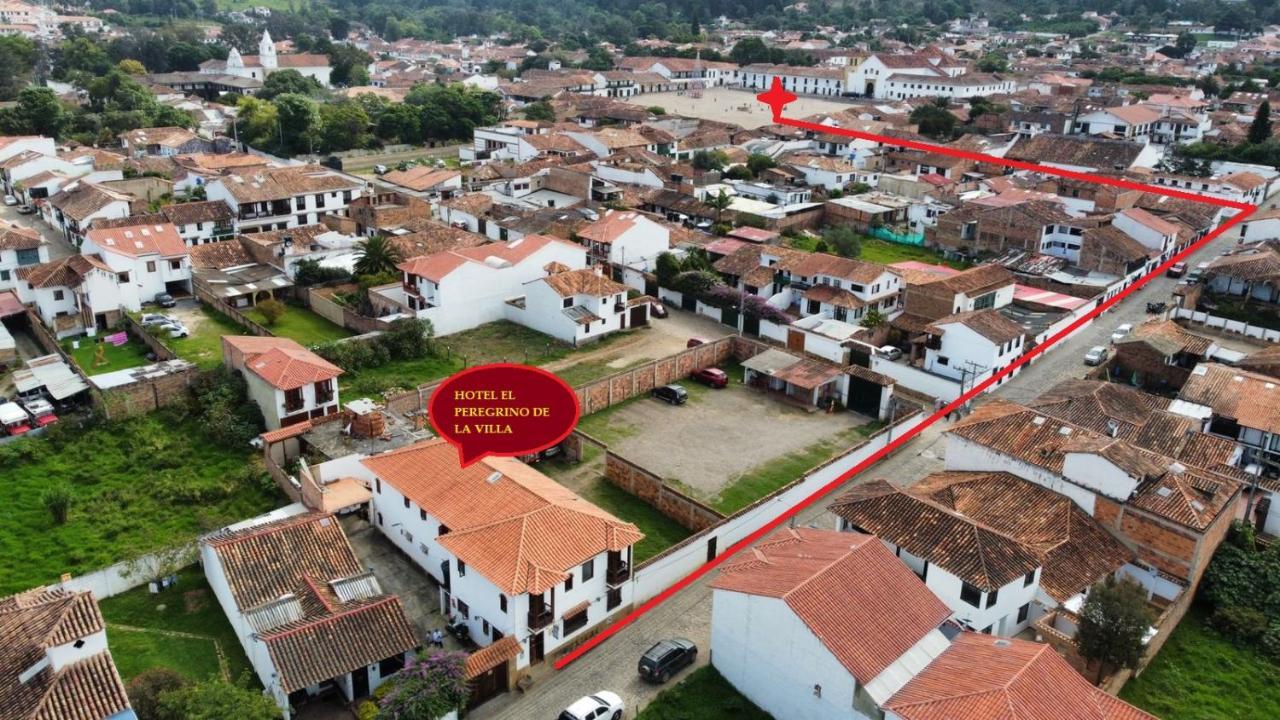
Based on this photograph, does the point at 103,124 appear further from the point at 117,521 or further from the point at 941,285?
the point at 941,285

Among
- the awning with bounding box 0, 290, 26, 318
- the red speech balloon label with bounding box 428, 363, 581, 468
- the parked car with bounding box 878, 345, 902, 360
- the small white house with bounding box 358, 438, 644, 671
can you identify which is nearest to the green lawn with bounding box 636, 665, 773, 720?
the small white house with bounding box 358, 438, 644, 671

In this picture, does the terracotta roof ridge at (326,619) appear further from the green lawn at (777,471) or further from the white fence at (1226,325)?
the white fence at (1226,325)

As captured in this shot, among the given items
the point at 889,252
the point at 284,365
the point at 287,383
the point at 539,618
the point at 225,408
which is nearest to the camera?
the point at 539,618

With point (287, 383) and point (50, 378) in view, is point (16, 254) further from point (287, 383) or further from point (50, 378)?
point (287, 383)

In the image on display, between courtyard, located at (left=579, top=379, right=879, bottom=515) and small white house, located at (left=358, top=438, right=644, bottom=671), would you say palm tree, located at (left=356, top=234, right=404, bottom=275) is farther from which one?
small white house, located at (left=358, top=438, right=644, bottom=671)

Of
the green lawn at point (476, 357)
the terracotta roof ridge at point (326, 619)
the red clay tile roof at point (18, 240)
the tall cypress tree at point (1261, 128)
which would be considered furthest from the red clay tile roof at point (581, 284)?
the tall cypress tree at point (1261, 128)

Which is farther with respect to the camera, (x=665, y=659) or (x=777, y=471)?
(x=777, y=471)

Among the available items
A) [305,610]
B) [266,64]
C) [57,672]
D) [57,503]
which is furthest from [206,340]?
[266,64]
